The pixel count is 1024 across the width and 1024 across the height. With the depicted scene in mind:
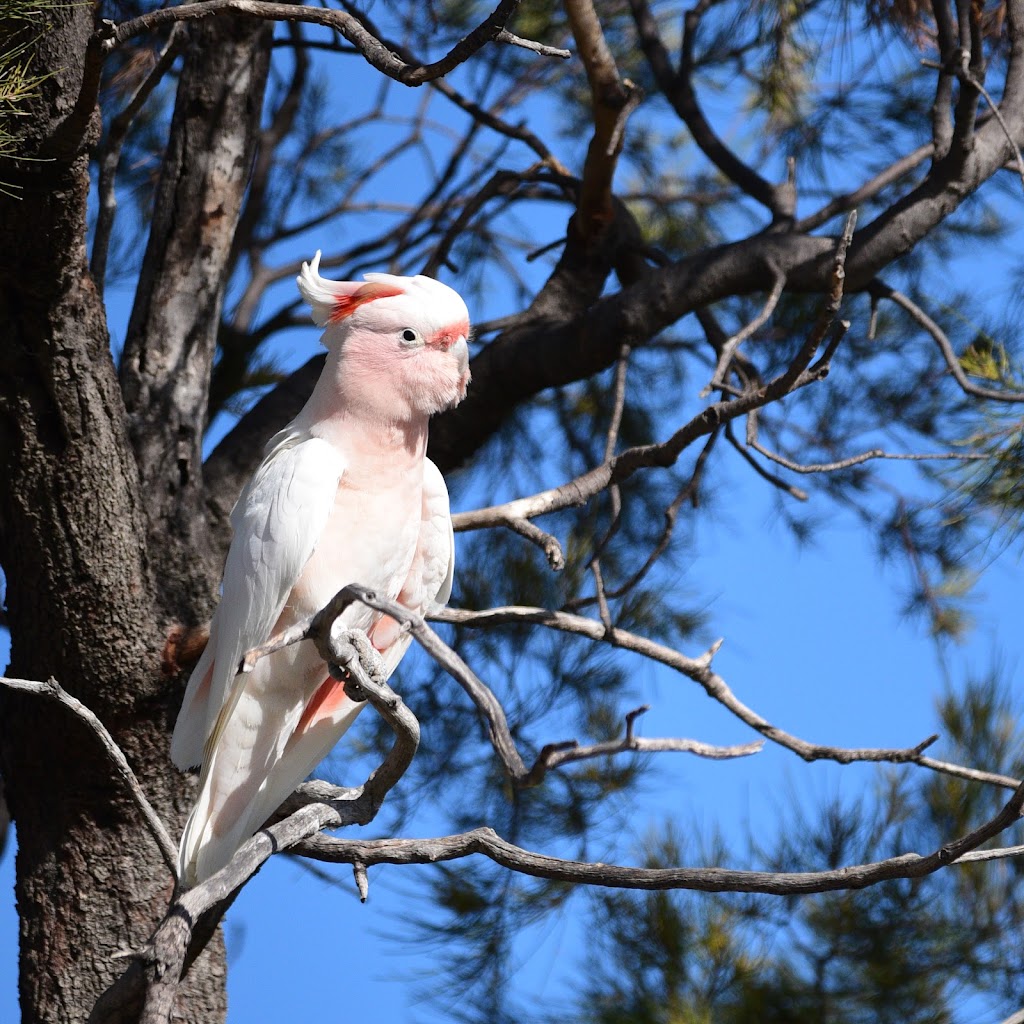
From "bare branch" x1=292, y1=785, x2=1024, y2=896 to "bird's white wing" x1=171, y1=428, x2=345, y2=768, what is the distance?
0.73ft

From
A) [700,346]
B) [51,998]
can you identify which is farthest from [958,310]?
[51,998]

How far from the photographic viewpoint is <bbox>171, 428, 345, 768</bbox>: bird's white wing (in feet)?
4.60

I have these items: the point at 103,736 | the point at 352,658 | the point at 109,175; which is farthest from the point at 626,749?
the point at 109,175

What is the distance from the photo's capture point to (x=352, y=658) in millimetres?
1184

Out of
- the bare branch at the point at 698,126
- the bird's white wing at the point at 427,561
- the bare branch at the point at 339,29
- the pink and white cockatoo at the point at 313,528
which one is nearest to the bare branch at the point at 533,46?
the bare branch at the point at 339,29

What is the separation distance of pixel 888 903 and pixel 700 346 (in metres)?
1.21

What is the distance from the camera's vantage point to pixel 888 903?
2.31 m

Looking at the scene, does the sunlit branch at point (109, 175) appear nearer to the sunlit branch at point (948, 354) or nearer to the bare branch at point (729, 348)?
the bare branch at point (729, 348)

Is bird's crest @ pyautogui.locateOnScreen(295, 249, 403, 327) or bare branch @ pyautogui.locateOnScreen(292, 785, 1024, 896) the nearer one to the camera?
bare branch @ pyautogui.locateOnScreen(292, 785, 1024, 896)

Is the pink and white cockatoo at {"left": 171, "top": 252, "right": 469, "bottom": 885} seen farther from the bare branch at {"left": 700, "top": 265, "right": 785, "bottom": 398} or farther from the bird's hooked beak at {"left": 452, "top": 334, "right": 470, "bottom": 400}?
the bare branch at {"left": 700, "top": 265, "right": 785, "bottom": 398}

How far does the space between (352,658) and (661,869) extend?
374 millimetres

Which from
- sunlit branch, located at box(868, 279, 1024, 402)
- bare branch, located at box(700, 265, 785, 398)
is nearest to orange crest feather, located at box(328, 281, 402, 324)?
bare branch, located at box(700, 265, 785, 398)

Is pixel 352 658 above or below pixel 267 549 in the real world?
below

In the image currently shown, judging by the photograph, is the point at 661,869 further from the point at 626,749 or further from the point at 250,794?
the point at 250,794
